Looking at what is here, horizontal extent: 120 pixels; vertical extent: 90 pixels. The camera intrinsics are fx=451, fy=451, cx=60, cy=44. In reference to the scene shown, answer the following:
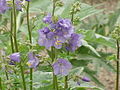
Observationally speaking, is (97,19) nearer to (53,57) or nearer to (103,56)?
(103,56)

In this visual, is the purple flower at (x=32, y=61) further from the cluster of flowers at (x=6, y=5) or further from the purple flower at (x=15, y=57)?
the cluster of flowers at (x=6, y=5)

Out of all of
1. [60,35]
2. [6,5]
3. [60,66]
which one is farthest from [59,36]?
[6,5]

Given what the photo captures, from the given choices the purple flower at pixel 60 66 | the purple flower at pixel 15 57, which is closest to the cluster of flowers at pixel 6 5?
the purple flower at pixel 15 57

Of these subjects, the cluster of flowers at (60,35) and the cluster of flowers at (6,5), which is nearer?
the cluster of flowers at (60,35)

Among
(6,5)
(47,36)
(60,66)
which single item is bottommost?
(60,66)

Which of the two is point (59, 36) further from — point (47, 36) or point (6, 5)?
point (6, 5)

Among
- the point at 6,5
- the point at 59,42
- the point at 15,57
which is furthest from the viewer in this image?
the point at 6,5

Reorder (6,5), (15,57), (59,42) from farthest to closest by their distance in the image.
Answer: (6,5)
(15,57)
(59,42)

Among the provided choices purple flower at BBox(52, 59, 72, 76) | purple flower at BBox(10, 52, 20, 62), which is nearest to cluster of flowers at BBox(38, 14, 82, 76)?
purple flower at BBox(52, 59, 72, 76)
